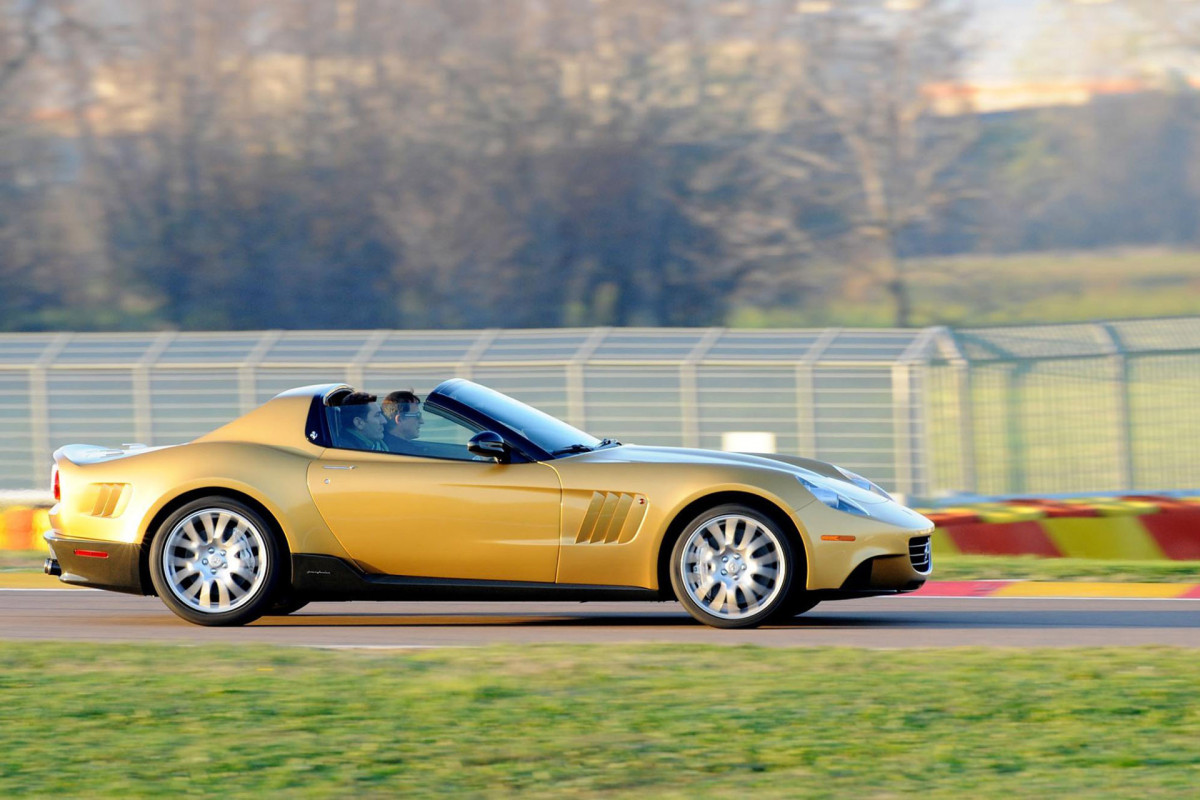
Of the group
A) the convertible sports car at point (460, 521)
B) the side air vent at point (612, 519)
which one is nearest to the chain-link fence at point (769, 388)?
the convertible sports car at point (460, 521)

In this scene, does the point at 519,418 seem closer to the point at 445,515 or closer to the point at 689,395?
the point at 445,515

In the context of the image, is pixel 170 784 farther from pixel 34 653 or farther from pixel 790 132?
pixel 790 132

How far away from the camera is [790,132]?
38.6 m

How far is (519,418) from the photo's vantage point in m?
8.91

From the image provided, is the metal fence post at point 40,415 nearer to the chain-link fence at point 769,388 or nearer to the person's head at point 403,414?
the chain-link fence at point 769,388

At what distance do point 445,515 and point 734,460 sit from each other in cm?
149

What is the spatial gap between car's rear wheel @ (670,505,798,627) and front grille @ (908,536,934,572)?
0.60 meters

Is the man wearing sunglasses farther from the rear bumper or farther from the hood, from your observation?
the rear bumper

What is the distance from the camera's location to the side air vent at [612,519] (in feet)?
27.7

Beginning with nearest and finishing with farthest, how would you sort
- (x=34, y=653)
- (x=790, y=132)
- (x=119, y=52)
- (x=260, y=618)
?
(x=34, y=653) → (x=260, y=618) → (x=790, y=132) → (x=119, y=52)

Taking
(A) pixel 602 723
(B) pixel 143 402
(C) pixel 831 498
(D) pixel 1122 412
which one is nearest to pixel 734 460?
(C) pixel 831 498

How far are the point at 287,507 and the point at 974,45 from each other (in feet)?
113

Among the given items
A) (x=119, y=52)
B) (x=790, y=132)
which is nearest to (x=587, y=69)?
(x=790, y=132)

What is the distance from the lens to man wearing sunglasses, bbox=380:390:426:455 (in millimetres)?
8773
